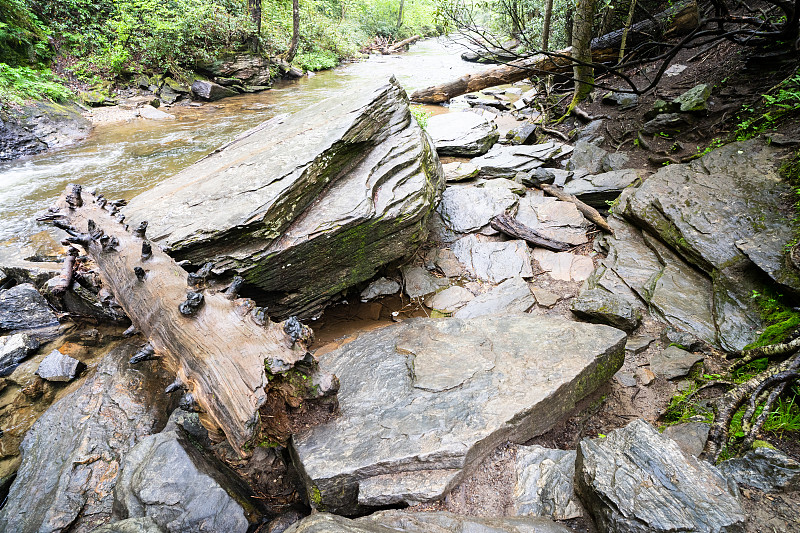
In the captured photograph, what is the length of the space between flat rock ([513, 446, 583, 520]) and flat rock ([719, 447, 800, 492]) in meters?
0.81

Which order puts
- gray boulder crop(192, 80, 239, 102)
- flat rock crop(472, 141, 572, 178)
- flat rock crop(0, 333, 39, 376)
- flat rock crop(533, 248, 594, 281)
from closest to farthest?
flat rock crop(0, 333, 39, 376)
flat rock crop(533, 248, 594, 281)
flat rock crop(472, 141, 572, 178)
gray boulder crop(192, 80, 239, 102)

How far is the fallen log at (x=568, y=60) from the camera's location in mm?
8977

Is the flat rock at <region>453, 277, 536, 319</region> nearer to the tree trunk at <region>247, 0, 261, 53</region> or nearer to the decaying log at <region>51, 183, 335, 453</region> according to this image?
the decaying log at <region>51, 183, 335, 453</region>

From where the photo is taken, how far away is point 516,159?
7.82 metres

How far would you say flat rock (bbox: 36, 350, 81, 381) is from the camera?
4105 mm

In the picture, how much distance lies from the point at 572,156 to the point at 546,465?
665 cm

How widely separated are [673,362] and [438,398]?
85.4 inches

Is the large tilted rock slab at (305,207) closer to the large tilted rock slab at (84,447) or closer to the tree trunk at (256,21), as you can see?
the large tilted rock slab at (84,447)

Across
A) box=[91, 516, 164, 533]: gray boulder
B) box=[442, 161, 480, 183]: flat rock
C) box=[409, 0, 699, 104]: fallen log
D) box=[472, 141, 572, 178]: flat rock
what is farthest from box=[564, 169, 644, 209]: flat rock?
box=[91, 516, 164, 533]: gray boulder

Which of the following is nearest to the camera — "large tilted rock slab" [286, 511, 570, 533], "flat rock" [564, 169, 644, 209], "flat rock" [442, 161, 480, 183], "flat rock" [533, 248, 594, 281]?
"large tilted rock slab" [286, 511, 570, 533]

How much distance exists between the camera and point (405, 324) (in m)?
3.96

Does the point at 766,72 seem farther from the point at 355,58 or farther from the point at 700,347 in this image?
the point at 355,58

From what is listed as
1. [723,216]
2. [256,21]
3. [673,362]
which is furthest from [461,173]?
[256,21]

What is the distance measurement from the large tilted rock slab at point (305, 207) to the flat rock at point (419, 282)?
436mm
